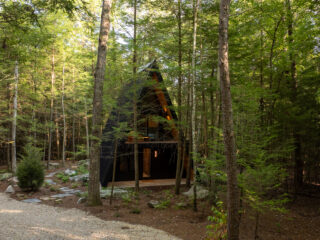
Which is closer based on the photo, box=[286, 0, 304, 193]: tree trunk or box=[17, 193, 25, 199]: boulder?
box=[286, 0, 304, 193]: tree trunk

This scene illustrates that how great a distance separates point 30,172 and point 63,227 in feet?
15.8

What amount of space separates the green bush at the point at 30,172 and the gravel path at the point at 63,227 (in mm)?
2206

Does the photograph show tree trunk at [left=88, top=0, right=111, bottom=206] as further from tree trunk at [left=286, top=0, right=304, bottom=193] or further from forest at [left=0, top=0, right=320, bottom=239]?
tree trunk at [left=286, top=0, right=304, bottom=193]

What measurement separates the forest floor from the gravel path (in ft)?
1.31

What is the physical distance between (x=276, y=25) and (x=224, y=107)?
277 inches

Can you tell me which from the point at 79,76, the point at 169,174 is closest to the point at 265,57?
the point at 169,174

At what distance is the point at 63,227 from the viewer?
5168mm

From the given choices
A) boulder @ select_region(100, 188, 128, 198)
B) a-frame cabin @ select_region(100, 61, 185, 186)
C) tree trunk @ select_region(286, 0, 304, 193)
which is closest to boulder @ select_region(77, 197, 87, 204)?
boulder @ select_region(100, 188, 128, 198)

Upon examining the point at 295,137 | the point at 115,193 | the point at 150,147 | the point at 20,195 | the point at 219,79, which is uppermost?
the point at 219,79

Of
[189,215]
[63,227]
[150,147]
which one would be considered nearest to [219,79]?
[189,215]

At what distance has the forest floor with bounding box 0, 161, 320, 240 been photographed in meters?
5.37

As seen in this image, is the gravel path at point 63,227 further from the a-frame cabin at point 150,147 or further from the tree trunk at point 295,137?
the tree trunk at point 295,137

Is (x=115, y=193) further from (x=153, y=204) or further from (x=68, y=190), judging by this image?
(x=68, y=190)

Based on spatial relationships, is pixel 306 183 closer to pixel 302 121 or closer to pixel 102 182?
pixel 302 121
